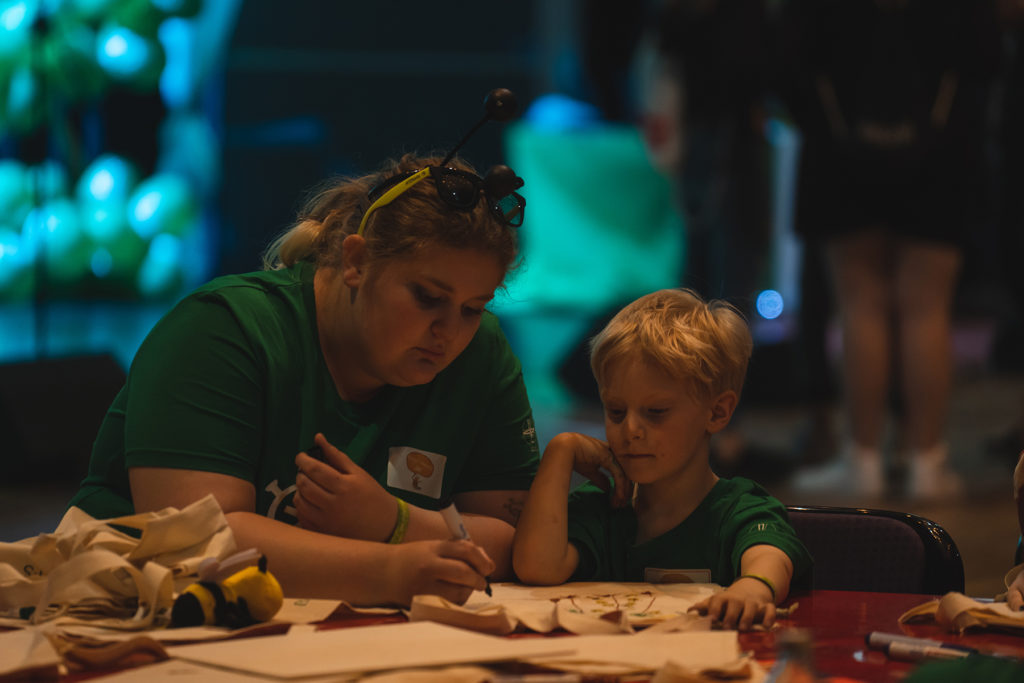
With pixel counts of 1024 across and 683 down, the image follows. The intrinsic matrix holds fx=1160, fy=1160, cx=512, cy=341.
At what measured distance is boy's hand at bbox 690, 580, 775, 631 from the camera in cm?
118

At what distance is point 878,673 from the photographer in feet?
3.42

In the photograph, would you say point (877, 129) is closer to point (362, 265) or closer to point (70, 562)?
point (362, 265)

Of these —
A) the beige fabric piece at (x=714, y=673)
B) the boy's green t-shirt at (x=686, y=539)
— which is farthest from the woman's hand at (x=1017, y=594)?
the beige fabric piece at (x=714, y=673)

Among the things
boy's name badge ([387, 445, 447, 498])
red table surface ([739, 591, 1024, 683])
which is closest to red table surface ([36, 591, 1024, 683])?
red table surface ([739, 591, 1024, 683])

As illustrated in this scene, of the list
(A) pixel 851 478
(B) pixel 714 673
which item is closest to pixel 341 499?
(B) pixel 714 673

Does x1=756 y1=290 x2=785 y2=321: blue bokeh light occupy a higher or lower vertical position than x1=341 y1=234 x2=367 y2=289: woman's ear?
higher

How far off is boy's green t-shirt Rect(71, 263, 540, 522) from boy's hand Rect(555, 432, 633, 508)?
0.15 m

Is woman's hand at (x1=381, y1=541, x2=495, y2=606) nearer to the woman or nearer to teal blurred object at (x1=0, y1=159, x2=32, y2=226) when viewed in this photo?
the woman

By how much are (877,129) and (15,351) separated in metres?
3.30

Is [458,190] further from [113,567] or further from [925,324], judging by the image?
[925,324]

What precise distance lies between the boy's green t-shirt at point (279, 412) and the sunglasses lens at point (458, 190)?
0.83ft

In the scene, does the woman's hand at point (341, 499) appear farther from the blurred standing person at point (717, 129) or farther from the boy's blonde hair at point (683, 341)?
the blurred standing person at point (717, 129)

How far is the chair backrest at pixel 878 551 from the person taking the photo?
1.55 metres

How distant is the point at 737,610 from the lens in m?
1.18
